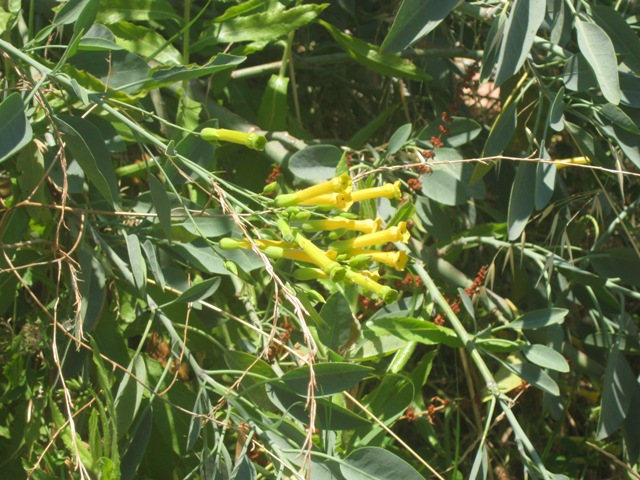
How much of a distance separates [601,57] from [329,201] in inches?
19.1

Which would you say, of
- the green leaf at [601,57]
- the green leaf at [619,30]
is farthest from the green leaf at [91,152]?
the green leaf at [619,30]

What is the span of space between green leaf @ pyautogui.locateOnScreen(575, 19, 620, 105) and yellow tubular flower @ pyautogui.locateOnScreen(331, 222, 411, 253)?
37cm

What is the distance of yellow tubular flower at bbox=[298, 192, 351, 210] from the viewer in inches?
40.6

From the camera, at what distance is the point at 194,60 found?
5.81 feet

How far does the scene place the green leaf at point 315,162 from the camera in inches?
55.4

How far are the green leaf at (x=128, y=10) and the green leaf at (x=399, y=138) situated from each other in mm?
463

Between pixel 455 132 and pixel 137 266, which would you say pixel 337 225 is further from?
pixel 455 132

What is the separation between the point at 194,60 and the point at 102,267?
26.4 inches

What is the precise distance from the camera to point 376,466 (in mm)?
1026

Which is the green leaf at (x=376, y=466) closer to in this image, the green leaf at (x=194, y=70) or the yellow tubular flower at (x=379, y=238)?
the yellow tubular flower at (x=379, y=238)

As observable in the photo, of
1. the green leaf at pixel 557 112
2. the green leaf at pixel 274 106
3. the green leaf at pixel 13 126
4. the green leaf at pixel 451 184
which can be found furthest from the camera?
the green leaf at pixel 274 106

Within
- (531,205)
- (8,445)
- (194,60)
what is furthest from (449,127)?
(8,445)

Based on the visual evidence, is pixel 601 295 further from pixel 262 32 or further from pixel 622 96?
pixel 262 32

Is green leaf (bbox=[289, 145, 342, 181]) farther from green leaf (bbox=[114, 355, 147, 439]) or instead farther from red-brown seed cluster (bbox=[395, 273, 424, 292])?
green leaf (bbox=[114, 355, 147, 439])
